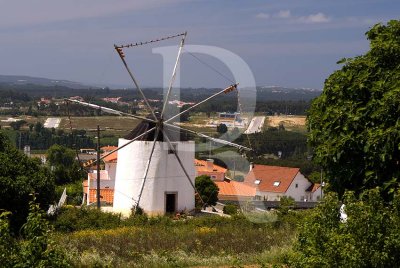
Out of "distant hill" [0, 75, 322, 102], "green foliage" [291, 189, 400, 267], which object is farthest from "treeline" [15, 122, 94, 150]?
"green foliage" [291, 189, 400, 267]

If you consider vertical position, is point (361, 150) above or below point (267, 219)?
above

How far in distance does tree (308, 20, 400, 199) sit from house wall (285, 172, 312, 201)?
4360 cm

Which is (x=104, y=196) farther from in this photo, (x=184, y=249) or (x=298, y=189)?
(x=298, y=189)

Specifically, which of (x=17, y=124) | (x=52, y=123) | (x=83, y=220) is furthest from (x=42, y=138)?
(x=83, y=220)

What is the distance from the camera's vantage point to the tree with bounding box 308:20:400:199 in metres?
9.10

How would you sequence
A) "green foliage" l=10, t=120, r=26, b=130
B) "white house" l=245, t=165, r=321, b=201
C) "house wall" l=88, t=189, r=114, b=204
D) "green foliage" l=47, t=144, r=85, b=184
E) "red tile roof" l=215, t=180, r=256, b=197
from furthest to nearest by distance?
1. "green foliage" l=10, t=120, r=26, b=130
2. "white house" l=245, t=165, r=321, b=201
3. "green foliage" l=47, t=144, r=85, b=184
4. "red tile roof" l=215, t=180, r=256, b=197
5. "house wall" l=88, t=189, r=114, b=204

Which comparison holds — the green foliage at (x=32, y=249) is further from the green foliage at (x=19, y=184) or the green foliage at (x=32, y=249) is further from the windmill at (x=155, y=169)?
the windmill at (x=155, y=169)

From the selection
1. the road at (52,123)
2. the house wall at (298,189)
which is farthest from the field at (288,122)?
the house wall at (298,189)

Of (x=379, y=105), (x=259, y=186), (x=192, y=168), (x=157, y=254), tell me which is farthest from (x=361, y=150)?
(x=259, y=186)

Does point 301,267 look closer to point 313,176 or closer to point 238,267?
point 238,267

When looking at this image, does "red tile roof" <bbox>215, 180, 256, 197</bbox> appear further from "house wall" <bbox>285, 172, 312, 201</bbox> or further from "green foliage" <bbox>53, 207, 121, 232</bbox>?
"green foliage" <bbox>53, 207, 121, 232</bbox>

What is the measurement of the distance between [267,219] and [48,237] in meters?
10.8

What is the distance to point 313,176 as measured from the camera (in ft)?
202

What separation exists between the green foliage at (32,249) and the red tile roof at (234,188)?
102ft
